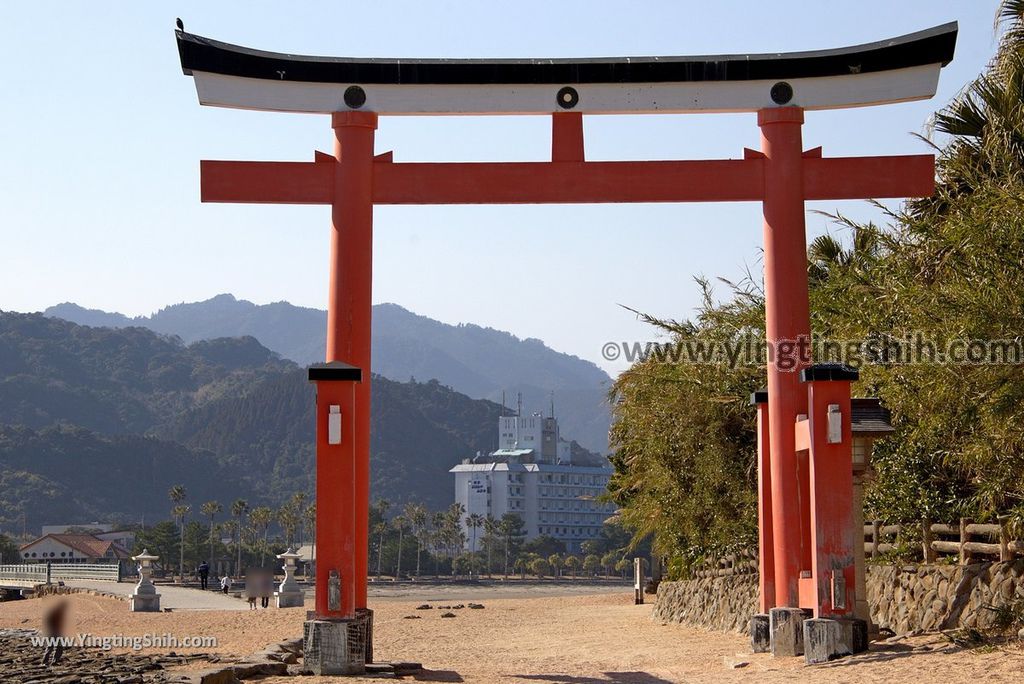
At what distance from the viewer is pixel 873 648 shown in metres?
13.1

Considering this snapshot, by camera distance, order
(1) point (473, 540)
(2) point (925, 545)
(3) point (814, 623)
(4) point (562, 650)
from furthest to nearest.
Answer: (1) point (473, 540)
(4) point (562, 650)
(2) point (925, 545)
(3) point (814, 623)

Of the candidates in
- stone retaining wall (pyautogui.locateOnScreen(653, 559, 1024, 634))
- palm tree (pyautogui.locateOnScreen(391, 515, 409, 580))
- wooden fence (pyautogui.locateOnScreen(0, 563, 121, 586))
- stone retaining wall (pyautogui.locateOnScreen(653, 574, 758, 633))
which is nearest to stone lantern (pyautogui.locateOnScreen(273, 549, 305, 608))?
stone retaining wall (pyautogui.locateOnScreen(653, 574, 758, 633))

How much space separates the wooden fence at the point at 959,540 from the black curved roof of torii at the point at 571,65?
17.9ft

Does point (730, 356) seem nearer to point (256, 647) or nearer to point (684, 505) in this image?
point (684, 505)

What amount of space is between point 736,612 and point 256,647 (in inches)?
333

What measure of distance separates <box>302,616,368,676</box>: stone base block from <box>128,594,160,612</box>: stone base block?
20776 millimetres

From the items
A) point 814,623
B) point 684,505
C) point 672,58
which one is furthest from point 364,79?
point 684,505

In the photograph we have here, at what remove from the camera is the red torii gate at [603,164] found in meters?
14.0

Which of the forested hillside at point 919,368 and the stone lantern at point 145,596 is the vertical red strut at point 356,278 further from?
the stone lantern at point 145,596

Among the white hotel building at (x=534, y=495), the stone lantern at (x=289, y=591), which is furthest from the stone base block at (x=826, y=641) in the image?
the white hotel building at (x=534, y=495)

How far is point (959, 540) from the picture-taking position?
50.1 ft

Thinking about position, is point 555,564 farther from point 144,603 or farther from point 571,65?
point 571,65

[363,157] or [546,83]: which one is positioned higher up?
[546,83]

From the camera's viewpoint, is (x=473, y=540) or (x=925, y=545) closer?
(x=925, y=545)
